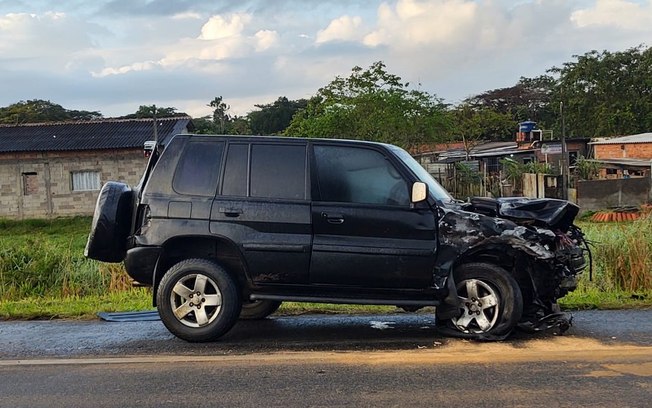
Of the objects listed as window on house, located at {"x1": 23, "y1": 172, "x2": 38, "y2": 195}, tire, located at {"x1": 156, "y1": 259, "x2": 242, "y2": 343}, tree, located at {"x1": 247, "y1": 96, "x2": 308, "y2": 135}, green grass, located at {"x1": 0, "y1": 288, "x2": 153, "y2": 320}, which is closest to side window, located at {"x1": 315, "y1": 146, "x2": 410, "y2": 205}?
tire, located at {"x1": 156, "y1": 259, "x2": 242, "y2": 343}

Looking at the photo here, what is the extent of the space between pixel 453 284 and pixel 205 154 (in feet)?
9.12

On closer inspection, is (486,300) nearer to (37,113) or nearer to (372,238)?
(372,238)

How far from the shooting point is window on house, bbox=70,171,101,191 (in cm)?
3098

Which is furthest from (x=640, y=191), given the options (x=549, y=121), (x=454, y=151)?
(x=549, y=121)

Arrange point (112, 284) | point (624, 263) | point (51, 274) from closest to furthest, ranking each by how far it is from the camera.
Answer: point (624, 263) → point (112, 284) → point (51, 274)

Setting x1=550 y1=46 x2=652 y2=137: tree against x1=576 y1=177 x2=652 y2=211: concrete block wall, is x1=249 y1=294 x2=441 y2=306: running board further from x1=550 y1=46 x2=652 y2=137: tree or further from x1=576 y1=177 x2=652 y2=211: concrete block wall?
x1=550 y1=46 x2=652 y2=137: tree

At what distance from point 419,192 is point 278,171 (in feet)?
4.65

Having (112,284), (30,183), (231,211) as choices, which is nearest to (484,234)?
(231,211)

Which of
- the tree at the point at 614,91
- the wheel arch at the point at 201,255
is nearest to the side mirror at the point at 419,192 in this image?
the wheel arch at the point at 201,255

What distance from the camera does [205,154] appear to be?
647 cm

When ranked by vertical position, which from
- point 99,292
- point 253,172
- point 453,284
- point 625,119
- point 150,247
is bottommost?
point 99,292

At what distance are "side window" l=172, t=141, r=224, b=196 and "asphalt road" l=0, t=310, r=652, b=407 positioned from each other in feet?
4.99

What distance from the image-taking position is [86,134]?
32.7 meters

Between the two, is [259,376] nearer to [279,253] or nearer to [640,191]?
[279,253]
